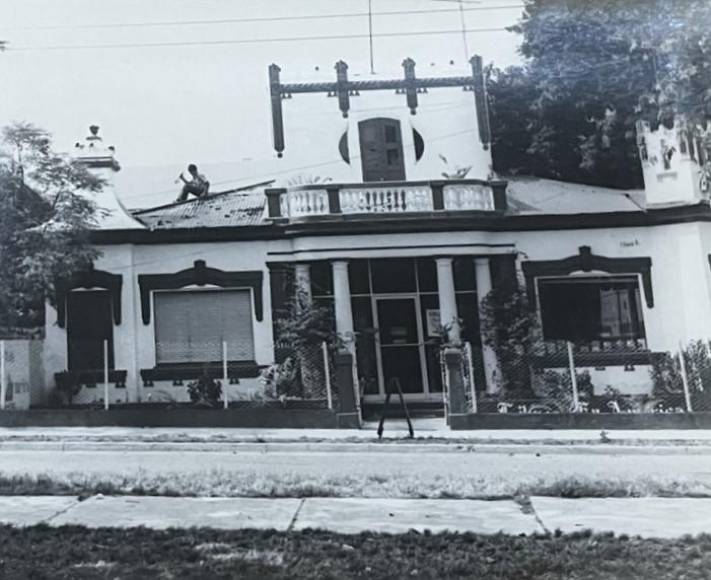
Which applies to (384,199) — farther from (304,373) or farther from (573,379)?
(573,379)

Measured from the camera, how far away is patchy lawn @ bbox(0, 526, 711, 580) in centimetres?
275

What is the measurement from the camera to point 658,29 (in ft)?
11.6

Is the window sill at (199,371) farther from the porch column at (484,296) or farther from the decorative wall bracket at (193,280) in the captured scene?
the porch column at (484,296)

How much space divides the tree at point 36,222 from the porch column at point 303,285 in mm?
1111

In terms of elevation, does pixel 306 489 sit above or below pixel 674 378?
below

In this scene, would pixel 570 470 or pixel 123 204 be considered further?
pixel 123 204

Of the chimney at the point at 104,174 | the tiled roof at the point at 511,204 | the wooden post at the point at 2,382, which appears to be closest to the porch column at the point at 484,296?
the tiled roof at the point at 511,204

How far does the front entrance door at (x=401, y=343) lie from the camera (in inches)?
146

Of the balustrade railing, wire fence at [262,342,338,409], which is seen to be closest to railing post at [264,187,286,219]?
the balustrade railing

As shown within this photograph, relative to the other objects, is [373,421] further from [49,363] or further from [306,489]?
[49,363]

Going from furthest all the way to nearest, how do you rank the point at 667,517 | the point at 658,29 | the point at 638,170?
the point at 638,170
the point at 658,29
the point at 667,517

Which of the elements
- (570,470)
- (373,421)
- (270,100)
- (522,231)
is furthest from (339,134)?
(570,470)

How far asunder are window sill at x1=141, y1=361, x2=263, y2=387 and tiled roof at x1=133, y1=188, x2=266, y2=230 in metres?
0.75

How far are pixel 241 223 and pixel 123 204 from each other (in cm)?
66
